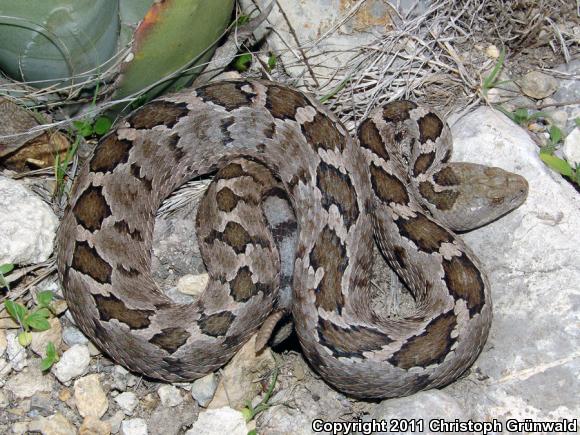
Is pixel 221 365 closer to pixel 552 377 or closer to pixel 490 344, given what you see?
pixel 490 344

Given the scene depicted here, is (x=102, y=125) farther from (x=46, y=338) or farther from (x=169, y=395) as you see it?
(x=169, y=395)

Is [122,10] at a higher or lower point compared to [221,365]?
higher

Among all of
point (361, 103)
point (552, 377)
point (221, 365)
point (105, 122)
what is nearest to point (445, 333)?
point (552, 377)

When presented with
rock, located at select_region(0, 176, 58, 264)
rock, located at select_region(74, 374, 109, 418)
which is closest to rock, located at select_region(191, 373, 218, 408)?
rock, located at select_region(74, 374, 109, 418)

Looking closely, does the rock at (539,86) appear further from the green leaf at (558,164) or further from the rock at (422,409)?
the rock at (422,409)

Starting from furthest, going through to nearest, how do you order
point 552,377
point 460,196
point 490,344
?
1. point 460,196
2. point 490,344
3. point 552,377
